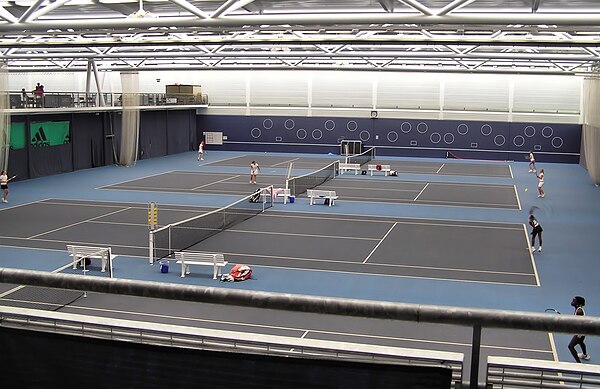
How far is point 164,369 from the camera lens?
2574 mm

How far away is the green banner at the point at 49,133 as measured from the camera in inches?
1646

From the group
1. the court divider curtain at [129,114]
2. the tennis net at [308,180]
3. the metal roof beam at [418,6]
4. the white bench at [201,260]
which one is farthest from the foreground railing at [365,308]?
the court divider curtain at [129,114]

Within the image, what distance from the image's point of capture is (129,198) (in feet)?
110

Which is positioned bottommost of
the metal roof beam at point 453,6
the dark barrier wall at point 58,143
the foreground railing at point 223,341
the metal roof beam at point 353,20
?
the dark barrier wall at point 58,143

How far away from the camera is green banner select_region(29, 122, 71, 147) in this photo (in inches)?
1646

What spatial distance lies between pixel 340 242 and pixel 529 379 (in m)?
21.6

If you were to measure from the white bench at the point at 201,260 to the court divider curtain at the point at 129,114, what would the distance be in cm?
2971

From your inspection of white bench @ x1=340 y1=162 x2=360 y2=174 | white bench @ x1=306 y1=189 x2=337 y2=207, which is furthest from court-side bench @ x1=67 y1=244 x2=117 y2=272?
white bench @ x1=340 y1=162 x2=360 y2=174

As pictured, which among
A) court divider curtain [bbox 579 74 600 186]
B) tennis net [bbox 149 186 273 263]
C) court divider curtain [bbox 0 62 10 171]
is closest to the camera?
tennis net [bbox 149 186 273 263]

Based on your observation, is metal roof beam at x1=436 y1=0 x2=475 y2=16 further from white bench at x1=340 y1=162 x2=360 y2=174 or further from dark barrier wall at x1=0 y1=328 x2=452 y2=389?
white bench at x1=340 y1=162 x2=360 y2=174

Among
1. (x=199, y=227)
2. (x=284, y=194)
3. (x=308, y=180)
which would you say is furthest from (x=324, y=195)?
(x=199, y=227)

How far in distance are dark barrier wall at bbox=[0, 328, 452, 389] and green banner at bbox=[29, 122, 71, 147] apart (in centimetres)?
4172

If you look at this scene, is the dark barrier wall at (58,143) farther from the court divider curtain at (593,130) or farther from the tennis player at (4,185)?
the court divider curtain at (593,130)

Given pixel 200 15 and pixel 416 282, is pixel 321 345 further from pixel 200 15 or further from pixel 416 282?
pixel 416 282
